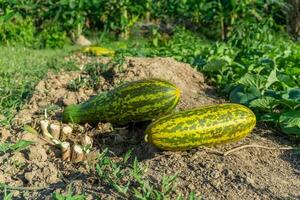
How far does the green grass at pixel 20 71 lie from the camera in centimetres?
572

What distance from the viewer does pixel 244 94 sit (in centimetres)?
522

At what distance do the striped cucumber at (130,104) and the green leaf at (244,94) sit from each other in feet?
2.31

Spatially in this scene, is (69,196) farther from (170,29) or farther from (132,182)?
(170,29)

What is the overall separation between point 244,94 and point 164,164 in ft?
4.72

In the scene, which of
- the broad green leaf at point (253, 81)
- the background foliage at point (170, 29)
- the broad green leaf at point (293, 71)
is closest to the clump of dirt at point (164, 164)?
the broad green leaf at point (253, 81)

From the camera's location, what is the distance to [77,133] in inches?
197

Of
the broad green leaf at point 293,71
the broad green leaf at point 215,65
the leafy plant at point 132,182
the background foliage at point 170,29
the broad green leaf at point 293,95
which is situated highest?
the broad green leaf at point 293,95

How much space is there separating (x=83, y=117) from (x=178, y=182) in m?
1.53

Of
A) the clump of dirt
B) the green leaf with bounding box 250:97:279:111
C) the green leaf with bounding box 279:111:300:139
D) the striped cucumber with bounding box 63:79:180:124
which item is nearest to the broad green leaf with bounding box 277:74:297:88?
the green leaf with bounding box 250:97:279:111

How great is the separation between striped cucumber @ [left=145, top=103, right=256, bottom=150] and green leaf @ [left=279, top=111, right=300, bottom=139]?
0.35 metres

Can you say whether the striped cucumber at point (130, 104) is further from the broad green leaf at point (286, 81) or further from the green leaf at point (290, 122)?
the broad green leaf at point (286, 81)

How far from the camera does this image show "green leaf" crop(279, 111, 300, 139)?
15.1 feet

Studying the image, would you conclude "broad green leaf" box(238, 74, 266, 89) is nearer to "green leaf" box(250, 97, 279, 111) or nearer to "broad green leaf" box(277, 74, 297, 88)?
"broad green leaf" box(277, 74, 297, 88)

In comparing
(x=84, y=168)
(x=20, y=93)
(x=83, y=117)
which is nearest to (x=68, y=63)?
(x=20, y=93)
